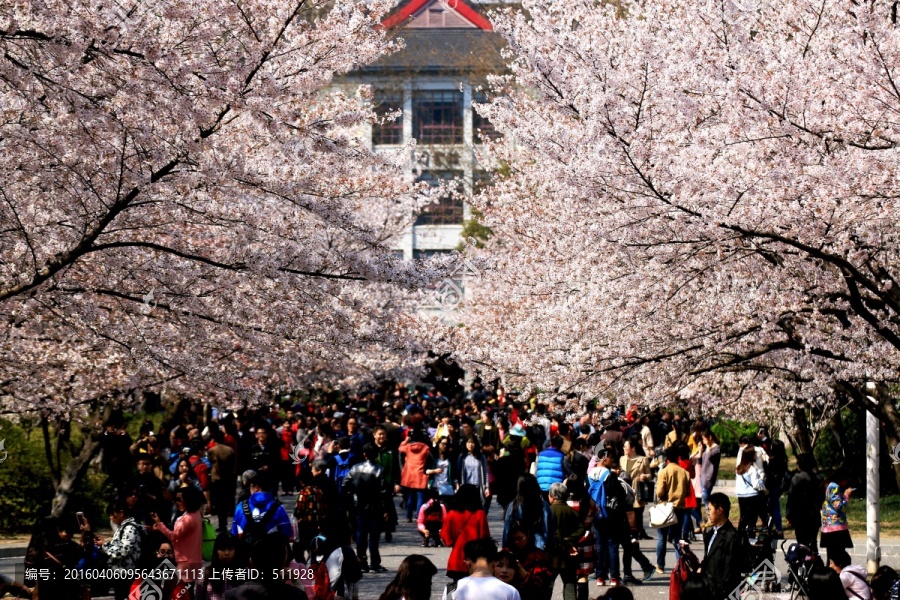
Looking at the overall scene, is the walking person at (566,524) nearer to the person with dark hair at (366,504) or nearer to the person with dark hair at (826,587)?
the person with dark hair at (826,587)

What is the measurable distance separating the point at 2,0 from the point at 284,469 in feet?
49.3

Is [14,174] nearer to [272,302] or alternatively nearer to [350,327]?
[272,302]

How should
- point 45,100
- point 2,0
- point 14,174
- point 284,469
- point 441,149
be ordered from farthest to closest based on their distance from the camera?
point 441,149 → point 284,469 → point 14,174 → point 45,100 → point 2,0

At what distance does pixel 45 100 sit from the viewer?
31.2 ft

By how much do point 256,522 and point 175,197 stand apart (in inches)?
117

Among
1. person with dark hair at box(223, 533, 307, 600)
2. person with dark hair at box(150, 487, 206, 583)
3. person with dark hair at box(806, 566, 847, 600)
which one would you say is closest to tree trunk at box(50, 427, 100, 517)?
person with dark hair at box(150, 487, 206, 583)

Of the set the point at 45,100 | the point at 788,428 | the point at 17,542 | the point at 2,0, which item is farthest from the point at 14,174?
the point at 788,428

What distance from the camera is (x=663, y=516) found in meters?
14.4

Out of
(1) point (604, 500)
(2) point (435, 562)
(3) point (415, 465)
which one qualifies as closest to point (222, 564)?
(1) point (604, 500)

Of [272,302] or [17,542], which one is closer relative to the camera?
[272,302]

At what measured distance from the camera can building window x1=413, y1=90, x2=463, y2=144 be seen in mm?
59375

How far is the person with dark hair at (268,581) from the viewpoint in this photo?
6.45m

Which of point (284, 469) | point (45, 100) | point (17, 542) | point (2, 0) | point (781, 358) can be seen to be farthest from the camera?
point (284, 469)

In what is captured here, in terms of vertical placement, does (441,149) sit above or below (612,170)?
above
